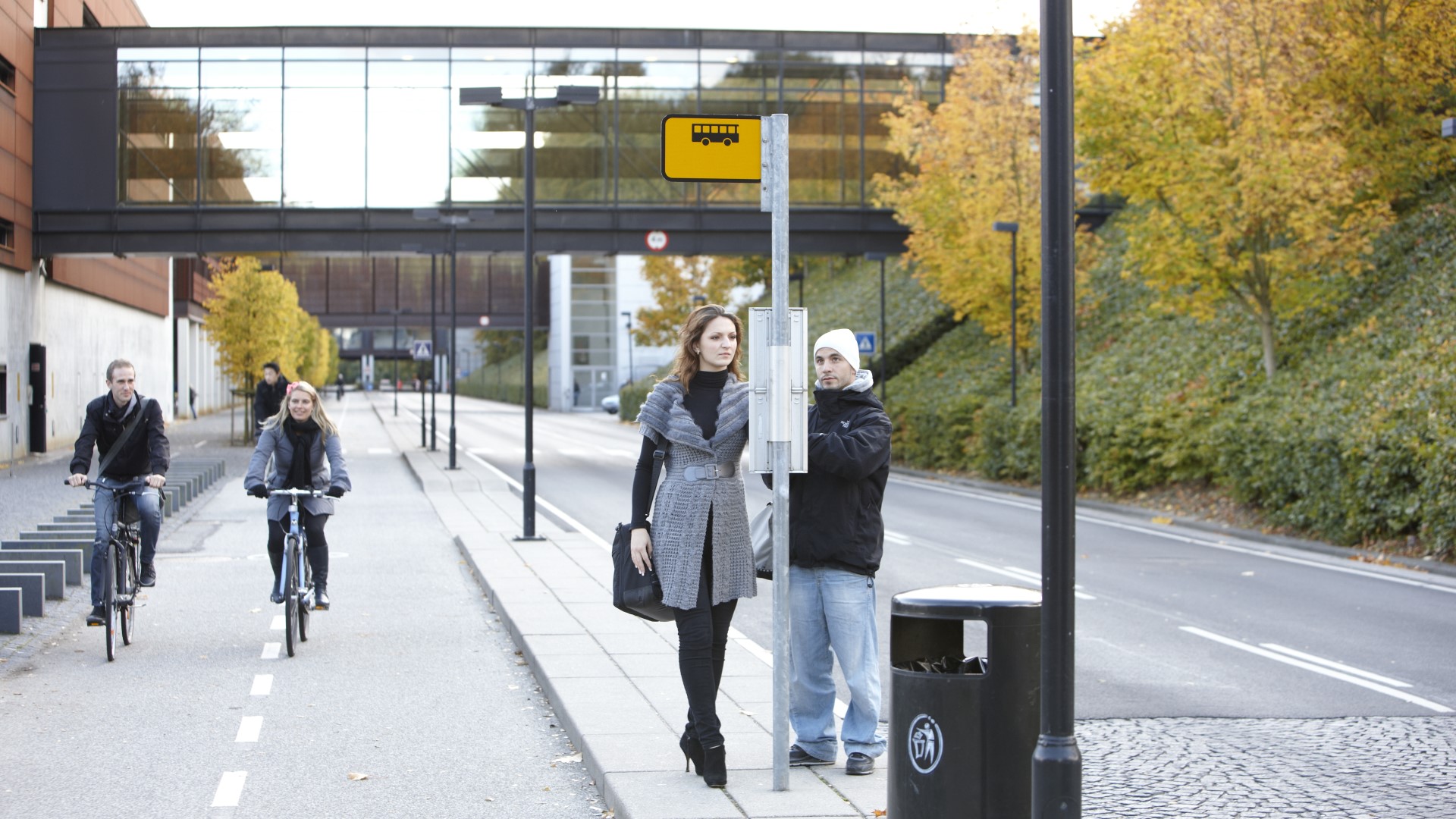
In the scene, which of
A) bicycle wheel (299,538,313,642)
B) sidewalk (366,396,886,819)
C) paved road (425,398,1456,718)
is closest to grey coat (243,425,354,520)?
bicycle wheel (299,538,313,642)

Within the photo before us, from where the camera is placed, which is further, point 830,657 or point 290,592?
point 290,592

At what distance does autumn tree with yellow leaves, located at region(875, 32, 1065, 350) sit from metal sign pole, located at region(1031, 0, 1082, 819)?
2675cm

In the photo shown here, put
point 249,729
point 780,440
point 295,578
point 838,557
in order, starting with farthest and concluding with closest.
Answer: point 295,578
point 249,729
point 838,557
point 780,440

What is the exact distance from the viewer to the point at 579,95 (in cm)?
1842

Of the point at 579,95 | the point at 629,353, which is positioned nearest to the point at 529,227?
the point at 579,95

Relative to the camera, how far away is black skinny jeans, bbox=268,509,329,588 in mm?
10164

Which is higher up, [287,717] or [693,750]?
[693,750]

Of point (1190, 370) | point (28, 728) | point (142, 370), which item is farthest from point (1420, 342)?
point (142, 370)

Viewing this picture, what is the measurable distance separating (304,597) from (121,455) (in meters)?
1.55

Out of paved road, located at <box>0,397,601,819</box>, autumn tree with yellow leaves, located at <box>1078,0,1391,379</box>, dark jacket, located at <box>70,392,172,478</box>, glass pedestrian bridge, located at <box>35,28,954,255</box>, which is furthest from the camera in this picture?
glass pedestrian bridge, located at <box>35,28,954,255</box>

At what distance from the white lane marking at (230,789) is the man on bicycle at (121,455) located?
3.75 meters

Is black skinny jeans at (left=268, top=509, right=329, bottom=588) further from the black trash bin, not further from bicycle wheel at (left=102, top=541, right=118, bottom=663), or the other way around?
the black trash bin

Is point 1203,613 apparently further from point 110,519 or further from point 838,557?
point 110,519

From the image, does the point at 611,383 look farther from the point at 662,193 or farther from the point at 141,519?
the point at 141,519
